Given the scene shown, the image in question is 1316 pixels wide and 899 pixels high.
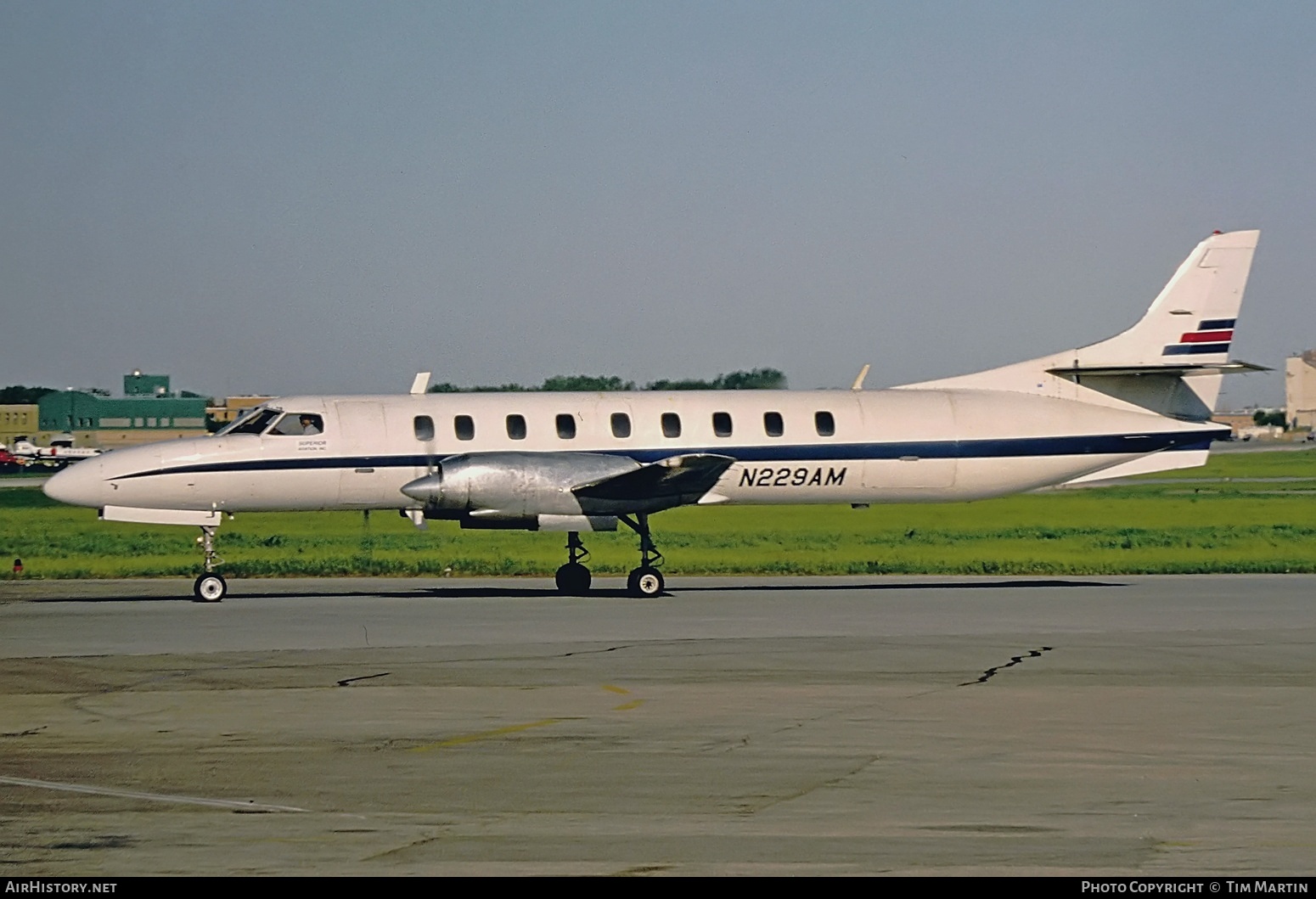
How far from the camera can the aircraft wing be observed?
80.4 ft

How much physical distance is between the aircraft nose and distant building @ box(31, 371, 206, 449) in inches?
2732

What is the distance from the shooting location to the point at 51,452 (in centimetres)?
9738

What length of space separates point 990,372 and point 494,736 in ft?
58.2

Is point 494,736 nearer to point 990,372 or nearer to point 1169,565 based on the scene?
point 990,372

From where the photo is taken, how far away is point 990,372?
28.0 m

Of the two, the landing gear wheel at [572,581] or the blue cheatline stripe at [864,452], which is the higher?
the blue cheatline stripe at [864,452]

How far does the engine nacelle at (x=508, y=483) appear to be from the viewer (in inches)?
949

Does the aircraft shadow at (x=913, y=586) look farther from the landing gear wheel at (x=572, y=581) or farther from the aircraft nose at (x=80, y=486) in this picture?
the aircraft nose at (x=80, y=486)

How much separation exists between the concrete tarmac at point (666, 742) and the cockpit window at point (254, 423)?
4364 millimetres

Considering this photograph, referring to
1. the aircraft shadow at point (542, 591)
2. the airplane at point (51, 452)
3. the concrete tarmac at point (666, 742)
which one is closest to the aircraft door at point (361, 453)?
the aircraft shadow at point (542, 591)

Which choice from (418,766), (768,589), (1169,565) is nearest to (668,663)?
(418,766)

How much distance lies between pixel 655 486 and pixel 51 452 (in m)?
81.8

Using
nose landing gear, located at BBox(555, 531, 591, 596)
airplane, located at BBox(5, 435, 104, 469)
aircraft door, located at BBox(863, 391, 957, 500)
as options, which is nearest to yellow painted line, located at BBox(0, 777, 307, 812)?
nose landing gear, located at BBox(555, 531, 591, 596)

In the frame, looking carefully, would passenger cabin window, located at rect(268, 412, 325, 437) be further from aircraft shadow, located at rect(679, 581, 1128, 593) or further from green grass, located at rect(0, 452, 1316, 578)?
aircraft shadow, located at rect(679, 581, 1128, 593)
